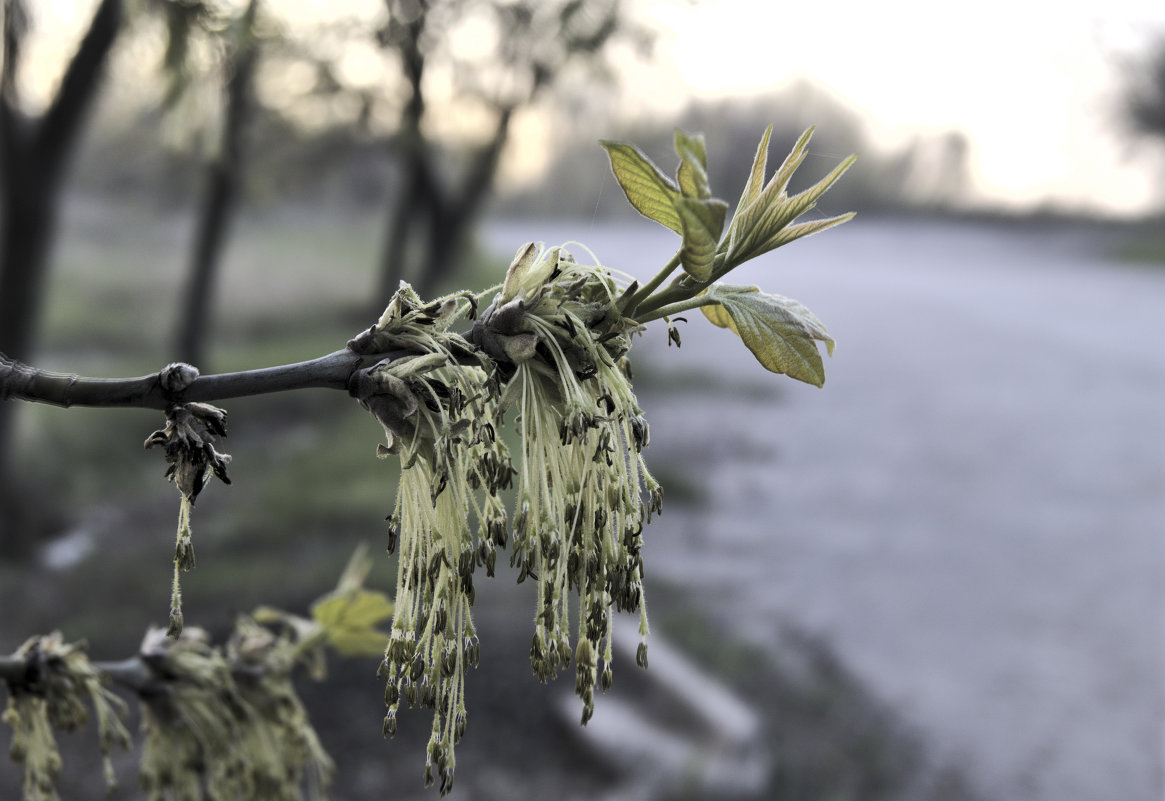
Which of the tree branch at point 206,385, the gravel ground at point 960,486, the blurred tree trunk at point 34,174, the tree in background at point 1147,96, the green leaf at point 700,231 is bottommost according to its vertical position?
the gravel ground at point 960,486

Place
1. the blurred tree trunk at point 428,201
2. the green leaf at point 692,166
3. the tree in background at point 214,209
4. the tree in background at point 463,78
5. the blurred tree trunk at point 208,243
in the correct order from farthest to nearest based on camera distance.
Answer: the blurred tree trunk at point 428,201 → the tree in background at point 463,78 → the blurred tree trunk at point 208,243 → the tree in background at point 214,209 → the green leaf at point 692,166

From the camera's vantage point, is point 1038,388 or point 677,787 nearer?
point 677,787

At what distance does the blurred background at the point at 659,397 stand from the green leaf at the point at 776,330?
115 cm

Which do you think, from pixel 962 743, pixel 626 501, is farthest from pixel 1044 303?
pixel 626 501

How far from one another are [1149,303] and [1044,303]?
1.01ft

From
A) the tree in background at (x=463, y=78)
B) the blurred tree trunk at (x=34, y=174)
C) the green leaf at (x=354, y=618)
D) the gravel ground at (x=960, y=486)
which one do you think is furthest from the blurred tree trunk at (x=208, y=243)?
the green leaf at (x=354, y=618)

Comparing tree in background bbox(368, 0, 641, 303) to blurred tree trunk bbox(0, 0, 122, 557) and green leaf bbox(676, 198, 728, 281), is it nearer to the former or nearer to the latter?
blurred tree trunk bbox(0, 0, 122, 557)

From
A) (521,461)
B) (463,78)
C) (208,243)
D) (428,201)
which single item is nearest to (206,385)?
(521,461)

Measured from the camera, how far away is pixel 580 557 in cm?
29

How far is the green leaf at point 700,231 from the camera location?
0.23 metres

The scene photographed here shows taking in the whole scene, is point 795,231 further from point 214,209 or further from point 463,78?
point 463,78

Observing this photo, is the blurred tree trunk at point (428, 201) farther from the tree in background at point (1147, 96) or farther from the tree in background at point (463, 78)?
the tree in background at point (1147, 96)

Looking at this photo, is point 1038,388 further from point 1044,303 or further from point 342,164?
point 342,164

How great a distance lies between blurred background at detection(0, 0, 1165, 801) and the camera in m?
1.71
